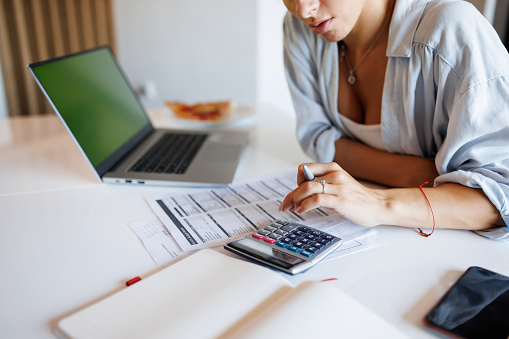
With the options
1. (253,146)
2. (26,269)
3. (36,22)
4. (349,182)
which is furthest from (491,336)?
(36,22)

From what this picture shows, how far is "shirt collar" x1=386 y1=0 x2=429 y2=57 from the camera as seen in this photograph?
2.79ft

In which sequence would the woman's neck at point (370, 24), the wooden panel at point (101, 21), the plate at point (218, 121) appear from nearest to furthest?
the woman's neck at point (370, 24), the plate at point (218, 121), the wooden panel at point (101, 21)

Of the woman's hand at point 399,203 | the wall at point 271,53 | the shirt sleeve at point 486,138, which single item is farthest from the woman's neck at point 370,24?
the wall at point 271,53

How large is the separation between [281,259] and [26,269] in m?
0.37

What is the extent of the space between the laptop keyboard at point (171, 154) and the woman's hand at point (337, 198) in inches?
14.7

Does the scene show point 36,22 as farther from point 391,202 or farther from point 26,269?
point 391,202

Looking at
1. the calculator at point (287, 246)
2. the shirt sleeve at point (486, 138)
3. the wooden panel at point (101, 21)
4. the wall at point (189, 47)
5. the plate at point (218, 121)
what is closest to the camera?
the calculator at point (287, 246)

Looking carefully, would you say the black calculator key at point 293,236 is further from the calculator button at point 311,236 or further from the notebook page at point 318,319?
the notebook page at point 318,319

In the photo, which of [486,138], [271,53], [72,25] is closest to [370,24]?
[486,138]

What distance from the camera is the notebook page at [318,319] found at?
0.46 meters

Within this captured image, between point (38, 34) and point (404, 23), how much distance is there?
2570 mm

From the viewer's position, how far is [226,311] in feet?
1.67

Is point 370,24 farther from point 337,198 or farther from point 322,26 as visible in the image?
point 337,198

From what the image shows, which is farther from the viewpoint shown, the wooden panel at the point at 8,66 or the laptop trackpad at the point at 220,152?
the wooden panel at the point at 8,66
